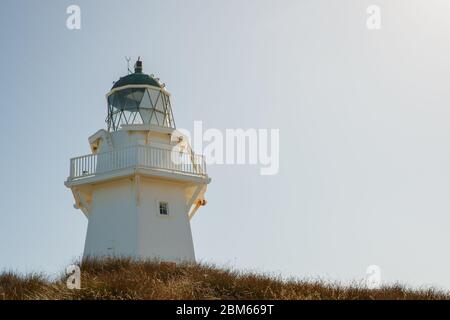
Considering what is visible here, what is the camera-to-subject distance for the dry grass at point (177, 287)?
425 inches

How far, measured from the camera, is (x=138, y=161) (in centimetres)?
1934

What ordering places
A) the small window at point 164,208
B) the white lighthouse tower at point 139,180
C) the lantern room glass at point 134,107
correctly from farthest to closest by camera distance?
the lantern room glass at point 134,107
the small window at point 164,208
the white lighthouse tower at point 139,180

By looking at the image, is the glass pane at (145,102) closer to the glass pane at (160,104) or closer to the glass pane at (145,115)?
the glass pane at (145,115)

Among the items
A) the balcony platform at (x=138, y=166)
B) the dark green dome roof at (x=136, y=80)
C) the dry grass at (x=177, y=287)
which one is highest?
the dark green dome roof at (x=136, y=80)

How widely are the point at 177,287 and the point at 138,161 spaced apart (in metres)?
8.29

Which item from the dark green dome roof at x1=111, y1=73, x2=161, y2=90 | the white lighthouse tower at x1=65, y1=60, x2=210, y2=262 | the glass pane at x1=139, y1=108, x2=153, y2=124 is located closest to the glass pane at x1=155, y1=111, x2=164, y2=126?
the white lighthouse tower at x1=65, y1=60, x2=210, y2=262

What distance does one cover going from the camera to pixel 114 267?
45.4 feet

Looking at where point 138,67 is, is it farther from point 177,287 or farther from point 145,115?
point 177,287

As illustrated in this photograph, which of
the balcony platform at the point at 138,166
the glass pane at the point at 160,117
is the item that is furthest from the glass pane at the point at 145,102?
the balcony platform at the point at 138,166

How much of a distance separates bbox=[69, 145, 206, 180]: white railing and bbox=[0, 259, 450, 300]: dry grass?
19.4 feet

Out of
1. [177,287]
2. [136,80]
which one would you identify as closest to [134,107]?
[136,80]

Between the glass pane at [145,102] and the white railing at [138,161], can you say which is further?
the glass pane at [145,102]
